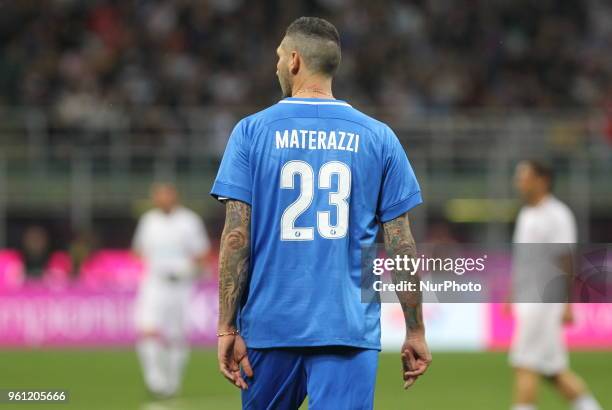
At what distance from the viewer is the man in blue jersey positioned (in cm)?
486

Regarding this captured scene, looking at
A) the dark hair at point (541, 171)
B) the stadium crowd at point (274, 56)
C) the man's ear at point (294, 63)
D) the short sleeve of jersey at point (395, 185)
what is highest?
the stadium crowd at point (274, 56)

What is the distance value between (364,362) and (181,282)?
9173 millimetres

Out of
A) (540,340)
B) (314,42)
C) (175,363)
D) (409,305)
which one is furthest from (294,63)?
(175,363)

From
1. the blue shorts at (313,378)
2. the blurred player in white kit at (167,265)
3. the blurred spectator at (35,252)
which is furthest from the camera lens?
the blurred spectator at (35,252)

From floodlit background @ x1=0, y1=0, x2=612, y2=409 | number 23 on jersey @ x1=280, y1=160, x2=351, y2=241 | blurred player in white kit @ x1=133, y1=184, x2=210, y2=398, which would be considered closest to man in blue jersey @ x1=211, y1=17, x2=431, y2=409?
number 23 on jersey @ x1=280, y1=160, x2=351, y2=241

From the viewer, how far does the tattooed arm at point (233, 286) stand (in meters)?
4.85

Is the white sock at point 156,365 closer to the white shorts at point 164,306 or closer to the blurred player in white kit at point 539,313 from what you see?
the white shorts at point 164,306

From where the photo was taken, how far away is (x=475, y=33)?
24.4m

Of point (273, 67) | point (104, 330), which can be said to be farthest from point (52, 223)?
point (273, 67)

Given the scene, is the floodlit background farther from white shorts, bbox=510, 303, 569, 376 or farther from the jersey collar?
the jersey collar

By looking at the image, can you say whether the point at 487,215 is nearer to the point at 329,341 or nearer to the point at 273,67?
the point at 273,67

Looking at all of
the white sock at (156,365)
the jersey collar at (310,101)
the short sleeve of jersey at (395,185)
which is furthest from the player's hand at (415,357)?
the white sock at (156,365)

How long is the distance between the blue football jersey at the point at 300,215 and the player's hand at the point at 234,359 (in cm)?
5

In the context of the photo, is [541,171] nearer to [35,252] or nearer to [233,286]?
[233,286]
